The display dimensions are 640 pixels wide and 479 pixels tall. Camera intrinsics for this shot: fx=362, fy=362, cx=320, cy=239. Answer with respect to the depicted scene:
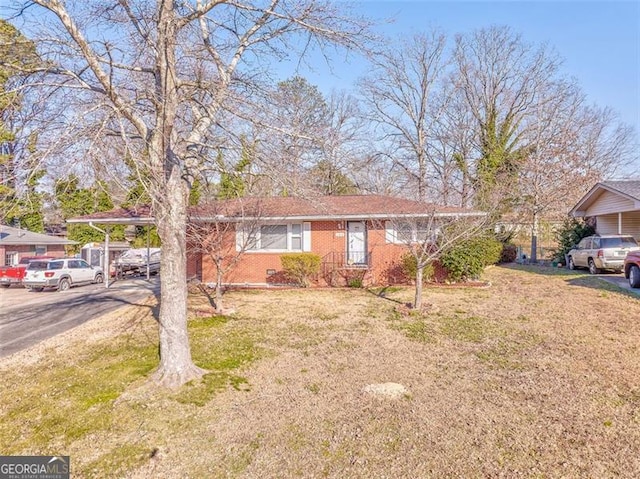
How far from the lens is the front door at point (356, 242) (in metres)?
13.9

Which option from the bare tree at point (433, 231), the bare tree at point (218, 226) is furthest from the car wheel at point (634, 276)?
the bare tree at point (218, 226)

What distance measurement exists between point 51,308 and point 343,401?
10900 mm

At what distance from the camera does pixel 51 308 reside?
11172 mm

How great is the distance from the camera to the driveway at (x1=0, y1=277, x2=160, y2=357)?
808cm

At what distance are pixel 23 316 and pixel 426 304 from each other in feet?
36.9

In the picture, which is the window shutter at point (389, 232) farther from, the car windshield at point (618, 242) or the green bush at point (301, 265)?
the car windshield at point (618, 242)

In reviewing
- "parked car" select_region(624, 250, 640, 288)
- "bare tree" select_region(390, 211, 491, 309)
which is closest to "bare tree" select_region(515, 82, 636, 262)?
"parked car" select_region(624, 250, 640, 288)

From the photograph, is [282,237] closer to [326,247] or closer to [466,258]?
[326,247]

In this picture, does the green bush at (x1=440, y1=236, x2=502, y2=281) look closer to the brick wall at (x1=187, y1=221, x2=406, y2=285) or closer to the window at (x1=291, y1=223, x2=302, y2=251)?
the brick wall at (x1=187, y1=221, x2=406, y2=285)

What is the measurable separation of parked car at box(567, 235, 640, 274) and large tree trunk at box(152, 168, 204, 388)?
54.5 feet

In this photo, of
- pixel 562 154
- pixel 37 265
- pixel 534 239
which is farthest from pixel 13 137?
pixel 562 154

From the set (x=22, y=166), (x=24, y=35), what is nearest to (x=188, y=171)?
(x=22, y=166)

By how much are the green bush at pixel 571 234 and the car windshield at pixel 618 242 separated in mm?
4579

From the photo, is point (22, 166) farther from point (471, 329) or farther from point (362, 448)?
point (471, 329)
